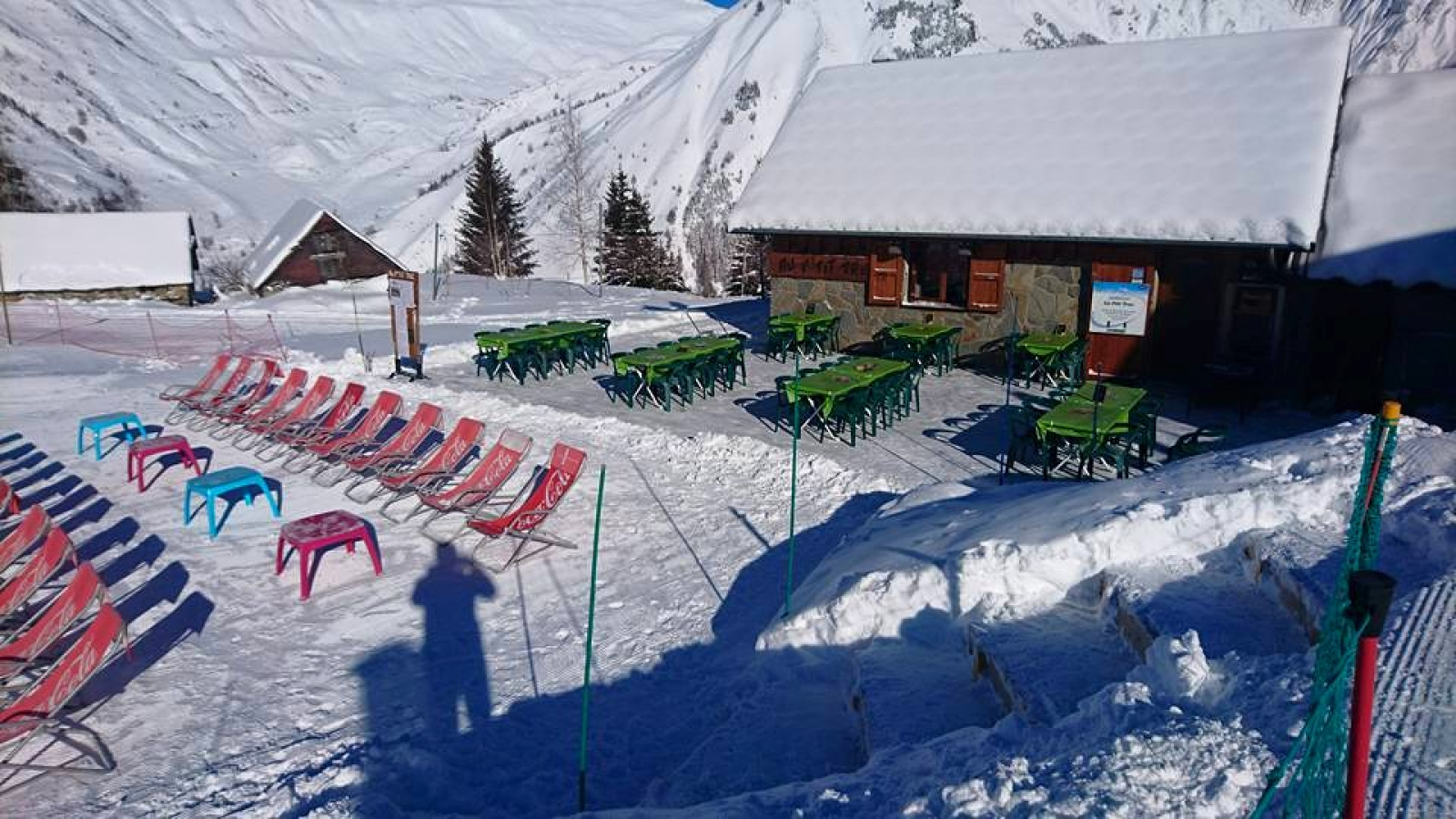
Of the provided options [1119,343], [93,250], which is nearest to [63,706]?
[1119,343]

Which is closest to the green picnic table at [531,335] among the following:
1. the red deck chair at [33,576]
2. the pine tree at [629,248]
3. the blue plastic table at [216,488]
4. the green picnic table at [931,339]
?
the green picnic table at [931,339]

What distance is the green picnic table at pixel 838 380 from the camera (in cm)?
1080

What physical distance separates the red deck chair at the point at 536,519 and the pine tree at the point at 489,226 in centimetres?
3764

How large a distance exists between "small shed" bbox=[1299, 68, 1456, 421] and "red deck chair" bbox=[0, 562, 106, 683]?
14.7 meters

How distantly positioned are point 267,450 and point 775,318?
8984mm

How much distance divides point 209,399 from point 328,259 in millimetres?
19985

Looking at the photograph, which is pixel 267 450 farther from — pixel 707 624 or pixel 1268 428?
pixel 1268 428

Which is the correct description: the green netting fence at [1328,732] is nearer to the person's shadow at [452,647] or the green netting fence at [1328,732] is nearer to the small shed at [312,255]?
the person's shadow at [452,647]

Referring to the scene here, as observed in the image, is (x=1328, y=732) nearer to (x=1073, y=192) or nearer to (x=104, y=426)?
(x=104, y=426)

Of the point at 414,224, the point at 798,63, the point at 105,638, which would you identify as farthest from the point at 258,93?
the point at 105,638

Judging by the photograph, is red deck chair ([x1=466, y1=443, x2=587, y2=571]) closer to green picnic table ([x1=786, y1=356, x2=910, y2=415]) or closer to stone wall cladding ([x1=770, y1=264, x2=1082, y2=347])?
green picnic table ([x1=786, y1=356, x2=910, y2=415])

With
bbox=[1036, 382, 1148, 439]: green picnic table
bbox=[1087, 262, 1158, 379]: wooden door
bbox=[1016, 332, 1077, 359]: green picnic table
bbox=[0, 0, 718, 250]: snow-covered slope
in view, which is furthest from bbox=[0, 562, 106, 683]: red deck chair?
bbox=[0, 0, 718, 250]: snow-covered slope

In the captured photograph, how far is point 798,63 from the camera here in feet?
275

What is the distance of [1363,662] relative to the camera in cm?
241
